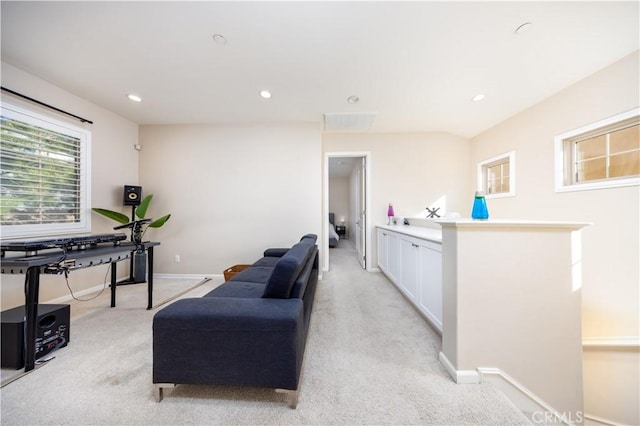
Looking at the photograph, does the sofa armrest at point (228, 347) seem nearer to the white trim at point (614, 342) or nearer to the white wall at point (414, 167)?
the white trim at point (614, 342)

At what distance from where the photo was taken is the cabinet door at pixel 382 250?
3514 mm

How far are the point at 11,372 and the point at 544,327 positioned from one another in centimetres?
363

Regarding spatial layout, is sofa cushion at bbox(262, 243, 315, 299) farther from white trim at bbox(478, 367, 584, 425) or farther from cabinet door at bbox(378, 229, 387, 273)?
cabinet door at bbox(378, 229, 387, 273)

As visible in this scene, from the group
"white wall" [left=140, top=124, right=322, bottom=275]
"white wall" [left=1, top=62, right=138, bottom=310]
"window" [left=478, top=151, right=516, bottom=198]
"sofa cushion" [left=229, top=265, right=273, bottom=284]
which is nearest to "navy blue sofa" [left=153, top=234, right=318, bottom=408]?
"sofa cushion" [left=229, top=265, right=273, bottom=284]

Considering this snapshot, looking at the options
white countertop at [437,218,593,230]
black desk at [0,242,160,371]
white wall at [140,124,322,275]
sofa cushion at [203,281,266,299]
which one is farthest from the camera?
white wall at [140,124,322,275]

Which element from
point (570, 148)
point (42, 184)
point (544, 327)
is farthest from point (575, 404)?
point (42, 184)

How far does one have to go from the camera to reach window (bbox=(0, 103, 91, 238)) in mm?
2068

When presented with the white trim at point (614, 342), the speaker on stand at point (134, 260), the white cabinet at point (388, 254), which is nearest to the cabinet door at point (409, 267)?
the white cabinet at point (388, 254)

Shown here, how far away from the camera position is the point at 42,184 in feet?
7.61

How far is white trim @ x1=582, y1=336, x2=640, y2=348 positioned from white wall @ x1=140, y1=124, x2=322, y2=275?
3.41 meters

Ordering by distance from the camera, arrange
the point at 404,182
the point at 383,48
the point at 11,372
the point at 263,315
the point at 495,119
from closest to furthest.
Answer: the point at 263,315
the point at 11,372
the point at 383,48
the point at 495,119
the point at 404,182

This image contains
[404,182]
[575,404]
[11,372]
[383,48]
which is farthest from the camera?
[404,182]

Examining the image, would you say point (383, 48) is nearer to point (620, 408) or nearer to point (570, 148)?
point (570, 148)

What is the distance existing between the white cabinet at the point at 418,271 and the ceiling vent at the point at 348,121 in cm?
182
